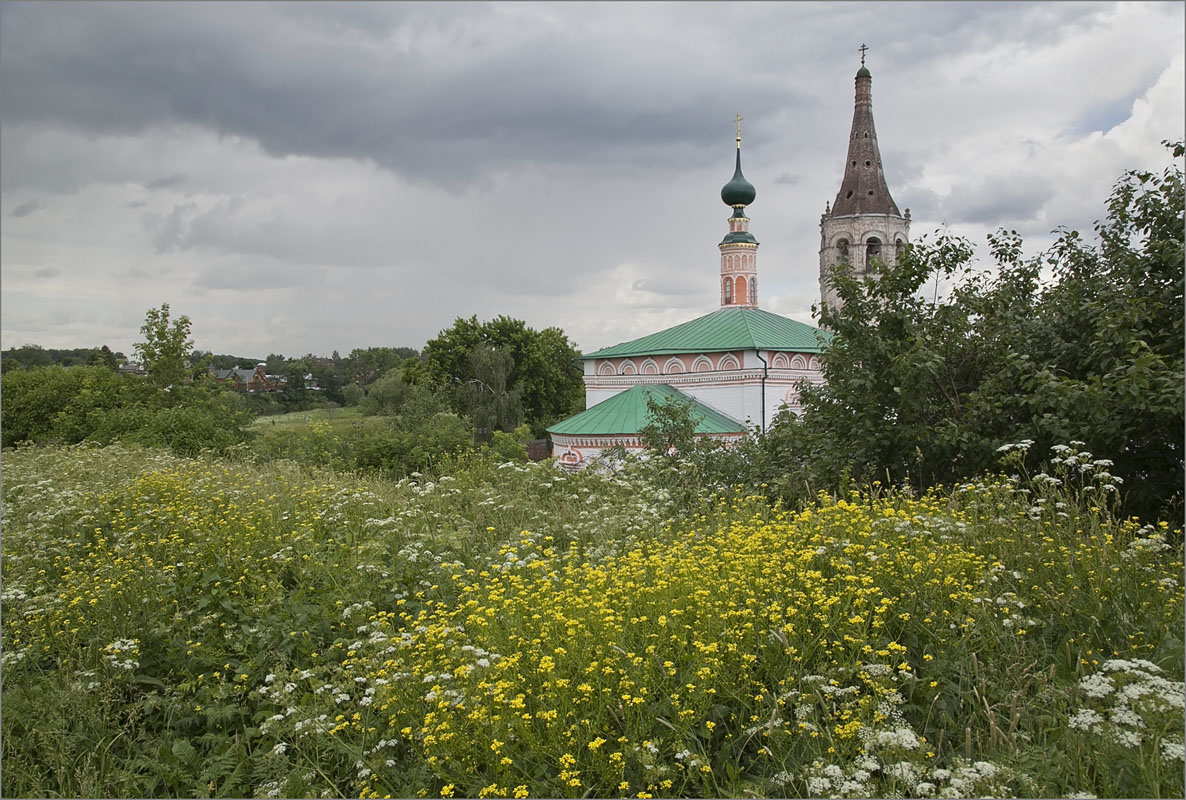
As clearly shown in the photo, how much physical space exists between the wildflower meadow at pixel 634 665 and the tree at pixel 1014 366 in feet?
3.19

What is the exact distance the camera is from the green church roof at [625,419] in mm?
24312

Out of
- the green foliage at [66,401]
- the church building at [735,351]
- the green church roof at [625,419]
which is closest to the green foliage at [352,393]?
the church building at [735,351]

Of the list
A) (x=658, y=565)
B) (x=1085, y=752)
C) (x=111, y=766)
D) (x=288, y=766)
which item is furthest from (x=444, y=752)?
(x=1085, y=752)

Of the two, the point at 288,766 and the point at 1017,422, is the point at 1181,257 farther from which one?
the point at 288,766

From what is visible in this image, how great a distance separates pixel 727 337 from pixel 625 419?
6.89 metres

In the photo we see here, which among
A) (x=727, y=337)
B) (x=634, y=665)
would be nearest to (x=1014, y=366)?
(x=634, y=665)

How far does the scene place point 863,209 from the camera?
35.5 metres

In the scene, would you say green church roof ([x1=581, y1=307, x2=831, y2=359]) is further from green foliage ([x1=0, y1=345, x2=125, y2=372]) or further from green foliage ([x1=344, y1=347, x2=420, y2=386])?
green foliage ([x1=344, y1=347, x2=420, y2=386])

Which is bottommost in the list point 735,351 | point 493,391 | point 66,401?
point 66,401

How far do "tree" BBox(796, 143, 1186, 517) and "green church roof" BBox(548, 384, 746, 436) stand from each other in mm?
15645

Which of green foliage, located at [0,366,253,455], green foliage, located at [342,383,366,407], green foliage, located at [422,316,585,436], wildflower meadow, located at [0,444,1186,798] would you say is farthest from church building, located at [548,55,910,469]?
green foliage, located at [342,383,366,407]

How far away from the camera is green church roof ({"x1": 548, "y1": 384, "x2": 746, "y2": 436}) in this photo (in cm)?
2431

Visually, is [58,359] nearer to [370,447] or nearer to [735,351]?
[370,447]

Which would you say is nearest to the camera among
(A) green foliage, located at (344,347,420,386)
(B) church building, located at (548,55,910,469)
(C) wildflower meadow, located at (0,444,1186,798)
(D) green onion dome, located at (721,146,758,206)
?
(C) wildflower meadow, located at (0,444,1186,798)
